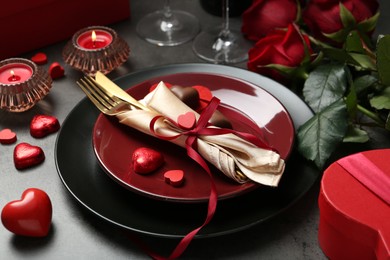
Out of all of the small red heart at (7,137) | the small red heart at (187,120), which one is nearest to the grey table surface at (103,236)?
the small red heart at (7,137)

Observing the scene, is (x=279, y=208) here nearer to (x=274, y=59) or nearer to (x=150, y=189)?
(x=150, y=189)

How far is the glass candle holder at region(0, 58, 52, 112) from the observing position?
83cm

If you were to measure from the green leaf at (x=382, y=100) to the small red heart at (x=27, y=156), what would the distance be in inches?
16.3

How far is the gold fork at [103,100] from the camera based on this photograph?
0.75 metres

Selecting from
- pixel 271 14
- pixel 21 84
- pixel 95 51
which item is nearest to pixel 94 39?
pixel 95 51

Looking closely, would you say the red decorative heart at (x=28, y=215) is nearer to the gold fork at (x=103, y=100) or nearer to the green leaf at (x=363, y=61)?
the gold fork at (x=103, y=100)

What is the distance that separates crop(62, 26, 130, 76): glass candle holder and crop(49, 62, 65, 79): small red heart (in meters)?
0.02

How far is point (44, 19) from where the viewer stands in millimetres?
956

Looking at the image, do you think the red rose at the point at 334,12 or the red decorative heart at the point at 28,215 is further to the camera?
the red rose at the point at 334,12

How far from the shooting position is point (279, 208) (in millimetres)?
653

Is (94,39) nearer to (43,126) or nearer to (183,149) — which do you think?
(43,126)

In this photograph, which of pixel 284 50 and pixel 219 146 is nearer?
pixel 219 146

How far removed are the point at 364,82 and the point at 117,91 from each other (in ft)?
1.03

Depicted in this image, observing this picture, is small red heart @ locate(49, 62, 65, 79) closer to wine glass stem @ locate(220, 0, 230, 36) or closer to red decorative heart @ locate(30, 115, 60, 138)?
red decorative heart @ locate(30, 115, 60, 138)
